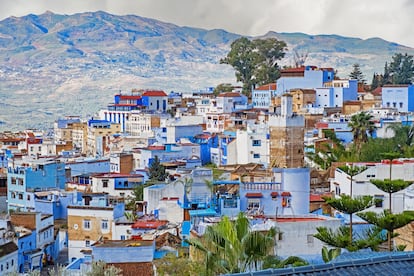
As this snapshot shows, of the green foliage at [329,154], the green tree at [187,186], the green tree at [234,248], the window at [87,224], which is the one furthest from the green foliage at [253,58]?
the green tree at [234,248]

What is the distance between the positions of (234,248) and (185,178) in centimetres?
1235

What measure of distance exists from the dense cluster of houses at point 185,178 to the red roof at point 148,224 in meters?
0.04

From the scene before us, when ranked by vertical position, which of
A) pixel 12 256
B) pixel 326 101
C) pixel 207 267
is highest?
pixel 326 101

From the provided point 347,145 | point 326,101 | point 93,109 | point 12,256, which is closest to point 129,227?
point 12,256

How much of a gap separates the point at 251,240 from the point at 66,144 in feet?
125

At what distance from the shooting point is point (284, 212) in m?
19.7

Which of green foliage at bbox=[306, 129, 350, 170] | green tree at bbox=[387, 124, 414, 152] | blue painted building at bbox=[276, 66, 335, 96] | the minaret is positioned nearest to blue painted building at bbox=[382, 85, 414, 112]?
blue painted building at bbox=[276, 66, 335, 96]

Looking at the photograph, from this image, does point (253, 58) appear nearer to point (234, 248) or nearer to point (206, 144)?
point (206, 144)

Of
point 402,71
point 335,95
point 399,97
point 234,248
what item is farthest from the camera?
point 402,71

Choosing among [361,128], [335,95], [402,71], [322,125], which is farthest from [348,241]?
[402,71]

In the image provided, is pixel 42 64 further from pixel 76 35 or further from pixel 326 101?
pixel 326 101

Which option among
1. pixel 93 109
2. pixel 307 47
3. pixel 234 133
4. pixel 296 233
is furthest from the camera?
pixel 307 47

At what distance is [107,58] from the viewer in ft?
529

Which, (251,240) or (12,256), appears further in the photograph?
(12,256)
